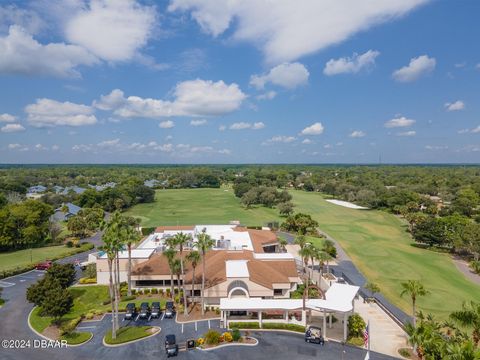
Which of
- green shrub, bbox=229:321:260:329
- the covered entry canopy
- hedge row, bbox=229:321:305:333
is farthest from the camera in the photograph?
green shrub, bbox=229:321:260:329

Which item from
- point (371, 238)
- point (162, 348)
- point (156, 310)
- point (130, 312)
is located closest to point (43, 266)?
point (130, 312)

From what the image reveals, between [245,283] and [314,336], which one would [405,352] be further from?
[245,283]

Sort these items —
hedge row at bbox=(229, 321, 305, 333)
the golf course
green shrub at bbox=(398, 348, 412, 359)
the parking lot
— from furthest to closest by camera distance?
the golf course < hedge row at bbox=(229, 321, 305, 333) < green shrub at bbox=(398, 348, 412, 359) < the parking lot

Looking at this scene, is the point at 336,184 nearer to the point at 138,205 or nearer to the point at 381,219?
the point at 381,219

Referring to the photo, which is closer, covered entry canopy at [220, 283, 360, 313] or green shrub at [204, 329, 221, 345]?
green shrub at [204, 329, 221, 345]

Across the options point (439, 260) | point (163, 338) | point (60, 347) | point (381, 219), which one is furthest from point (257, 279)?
point (381, 219)

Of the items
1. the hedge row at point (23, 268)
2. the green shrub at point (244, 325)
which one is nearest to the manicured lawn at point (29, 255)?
the hedge row at point (23, 268)

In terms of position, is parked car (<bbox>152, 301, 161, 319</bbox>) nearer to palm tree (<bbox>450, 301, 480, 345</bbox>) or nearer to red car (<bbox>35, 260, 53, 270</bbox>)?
red car (<bbox>35, 260, 53, 270</bbox>)

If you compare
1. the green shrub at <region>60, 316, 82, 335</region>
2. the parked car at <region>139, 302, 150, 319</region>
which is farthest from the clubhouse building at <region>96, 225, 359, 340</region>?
the green shrub at <region>60, 316, 82, 335</region>
